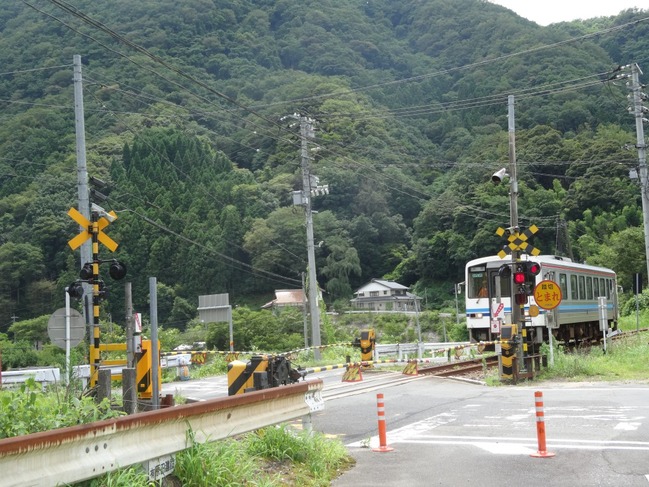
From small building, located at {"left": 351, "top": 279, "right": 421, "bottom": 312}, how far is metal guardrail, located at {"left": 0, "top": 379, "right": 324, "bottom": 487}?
68782 millimetres

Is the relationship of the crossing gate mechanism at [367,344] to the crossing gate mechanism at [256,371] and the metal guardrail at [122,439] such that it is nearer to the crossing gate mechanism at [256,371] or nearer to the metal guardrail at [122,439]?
the crossing gate mechanism at [256,371]

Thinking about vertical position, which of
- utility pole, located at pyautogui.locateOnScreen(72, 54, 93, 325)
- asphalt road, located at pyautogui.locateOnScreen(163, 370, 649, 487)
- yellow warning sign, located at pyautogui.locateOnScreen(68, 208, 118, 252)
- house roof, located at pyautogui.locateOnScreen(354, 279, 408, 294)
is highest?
utility pole, located at pyautogui.locateOnScreen(72, 54, 93, 325)

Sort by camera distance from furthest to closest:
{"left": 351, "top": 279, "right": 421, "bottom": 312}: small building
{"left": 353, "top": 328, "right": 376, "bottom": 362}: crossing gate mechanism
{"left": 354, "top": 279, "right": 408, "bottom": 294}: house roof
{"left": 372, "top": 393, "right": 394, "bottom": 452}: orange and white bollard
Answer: {"left": 354, "top": 279, "right": 408, "bottom": 294}: house roof, {"left": 351, "top": 279, "right": 421, "bottom": 312}: small building, {"left": 353, "top": 328, "right": 376, "bottom": 362}: crossing gate mechanism, {"left": 372, "top": 393, "right": 394, "bottom": 452}: orange and white bollard

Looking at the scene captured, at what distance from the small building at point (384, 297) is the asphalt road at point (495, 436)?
59.9 meters

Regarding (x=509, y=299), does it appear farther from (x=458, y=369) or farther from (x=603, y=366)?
(x=603, y=366)

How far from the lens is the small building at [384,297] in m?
77.1

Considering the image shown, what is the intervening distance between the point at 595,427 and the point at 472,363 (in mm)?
13998

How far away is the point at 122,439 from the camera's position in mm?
5625

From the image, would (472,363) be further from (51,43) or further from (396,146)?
(51,43)

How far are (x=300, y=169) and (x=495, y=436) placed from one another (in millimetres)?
53080

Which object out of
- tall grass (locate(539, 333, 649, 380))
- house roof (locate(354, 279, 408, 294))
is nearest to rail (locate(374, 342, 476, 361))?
tall grass (locate(539, 333, 649, 380))

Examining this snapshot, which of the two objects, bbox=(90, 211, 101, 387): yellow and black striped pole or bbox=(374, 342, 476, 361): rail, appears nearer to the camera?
bbox=(90, 211, 101, 387): yellow and black striped pole

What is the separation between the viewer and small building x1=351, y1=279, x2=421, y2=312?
77.1m

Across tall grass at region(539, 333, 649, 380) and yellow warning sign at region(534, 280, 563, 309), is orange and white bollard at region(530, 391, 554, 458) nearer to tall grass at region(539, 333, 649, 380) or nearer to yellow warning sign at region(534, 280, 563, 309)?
yellow warning sign at region(534, 280, 563, 309)
